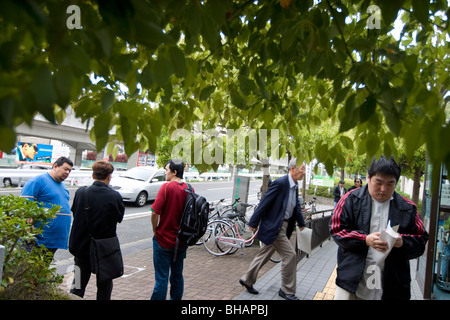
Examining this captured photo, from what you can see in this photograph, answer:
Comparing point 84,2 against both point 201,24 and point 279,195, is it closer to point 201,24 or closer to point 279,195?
point 201,24

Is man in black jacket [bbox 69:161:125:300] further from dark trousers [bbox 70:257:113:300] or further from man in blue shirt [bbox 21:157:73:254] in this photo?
man in blue shirt [bbox 21:157:73:254]

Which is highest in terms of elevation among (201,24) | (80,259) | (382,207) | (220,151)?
(201,24)

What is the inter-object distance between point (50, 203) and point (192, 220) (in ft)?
5.57

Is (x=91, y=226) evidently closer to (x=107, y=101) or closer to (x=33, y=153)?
(x=107, y=101)

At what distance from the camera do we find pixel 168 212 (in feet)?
12.7

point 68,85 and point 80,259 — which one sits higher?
point 68,85

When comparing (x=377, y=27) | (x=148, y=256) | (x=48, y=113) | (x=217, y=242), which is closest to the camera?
(x=48, y=113)

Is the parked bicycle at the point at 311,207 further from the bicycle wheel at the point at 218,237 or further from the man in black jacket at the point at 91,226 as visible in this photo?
the man in black jacket at the point at 91,226

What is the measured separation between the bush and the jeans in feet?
3.31

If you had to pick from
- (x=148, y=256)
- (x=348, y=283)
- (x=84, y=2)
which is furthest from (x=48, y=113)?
(x=148, y=256)

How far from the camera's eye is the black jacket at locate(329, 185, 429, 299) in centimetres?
246

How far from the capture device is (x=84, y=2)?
1.31 m

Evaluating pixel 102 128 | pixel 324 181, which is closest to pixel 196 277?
pixel 102 128

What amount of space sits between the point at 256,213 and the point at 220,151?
8.59 feet
